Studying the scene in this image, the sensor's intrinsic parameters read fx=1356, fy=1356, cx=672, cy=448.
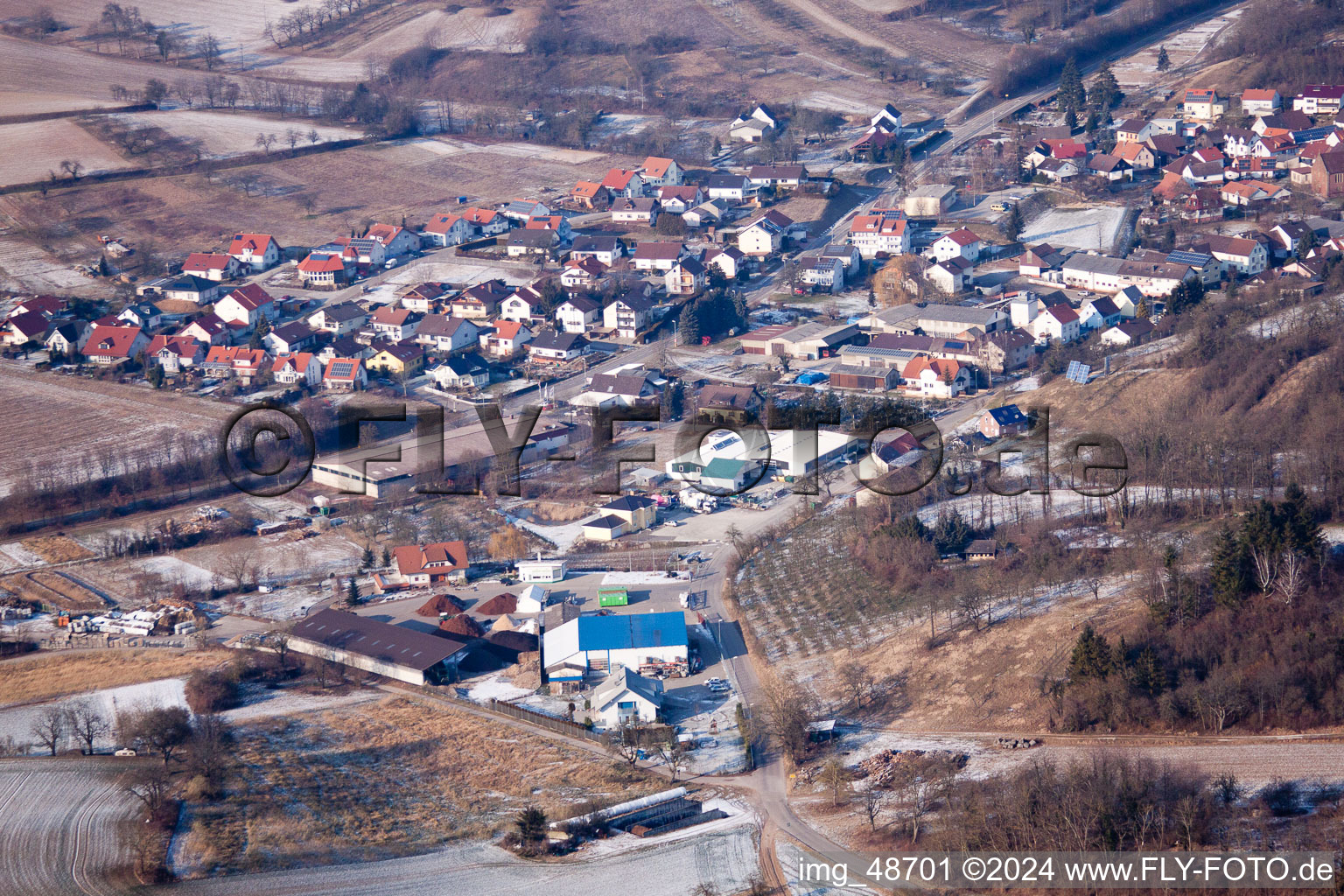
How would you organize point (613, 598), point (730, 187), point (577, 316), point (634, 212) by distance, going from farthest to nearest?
point (730, 187)
point (634, 212)
point (577, 316)
point (613, 598)

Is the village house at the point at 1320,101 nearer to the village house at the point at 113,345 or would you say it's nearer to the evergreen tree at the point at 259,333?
the evergreen tree at the point at 259,333

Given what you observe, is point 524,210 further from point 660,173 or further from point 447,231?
point 660,173

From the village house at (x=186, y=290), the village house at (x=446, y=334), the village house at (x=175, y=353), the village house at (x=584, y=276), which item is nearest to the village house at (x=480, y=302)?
the village house at (x=446, y=334)

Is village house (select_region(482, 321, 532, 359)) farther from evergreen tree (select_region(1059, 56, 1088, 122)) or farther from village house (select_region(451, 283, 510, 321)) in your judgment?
evergreen tree (select_region(1059, 56, 1088, 122))

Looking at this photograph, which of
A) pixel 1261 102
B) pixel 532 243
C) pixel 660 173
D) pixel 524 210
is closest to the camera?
pixel 532 243

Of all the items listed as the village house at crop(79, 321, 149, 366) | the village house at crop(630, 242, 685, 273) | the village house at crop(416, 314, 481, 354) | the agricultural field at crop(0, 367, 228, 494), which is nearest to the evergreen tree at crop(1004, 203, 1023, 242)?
the village house at crop(630, 242, 685, 273)

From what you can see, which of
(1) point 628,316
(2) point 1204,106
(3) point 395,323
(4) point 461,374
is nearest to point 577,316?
(1) point 628,316

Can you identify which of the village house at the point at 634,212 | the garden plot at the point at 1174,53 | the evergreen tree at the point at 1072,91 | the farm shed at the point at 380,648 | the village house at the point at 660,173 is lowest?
the farm shed at the point at 380,648
